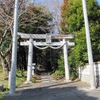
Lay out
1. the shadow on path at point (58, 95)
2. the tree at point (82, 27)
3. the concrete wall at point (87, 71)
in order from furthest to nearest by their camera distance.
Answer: the tree at point (82, 27)
the concrete wall at point (87, 71)
the shadow on path at point (58, 95)

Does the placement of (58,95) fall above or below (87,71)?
below

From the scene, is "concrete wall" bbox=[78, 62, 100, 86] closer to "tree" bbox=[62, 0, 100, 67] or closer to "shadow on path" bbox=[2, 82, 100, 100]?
"tree" bbox=[62, 0, 100, 67]

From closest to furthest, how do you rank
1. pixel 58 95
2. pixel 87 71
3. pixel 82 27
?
pixel 58 95 < pixel 87 71 < pixel 82 27

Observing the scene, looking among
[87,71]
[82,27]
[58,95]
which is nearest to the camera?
[58,95]

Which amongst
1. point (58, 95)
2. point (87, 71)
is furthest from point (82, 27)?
point (58, 95)

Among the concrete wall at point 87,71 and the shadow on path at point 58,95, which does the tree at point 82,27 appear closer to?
the concrete wall at point 87,71

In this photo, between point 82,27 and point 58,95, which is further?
point 82,27

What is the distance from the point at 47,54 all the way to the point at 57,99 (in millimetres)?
26004

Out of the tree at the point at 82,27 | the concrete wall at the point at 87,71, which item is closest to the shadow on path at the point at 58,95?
the concrete wall at the point at 87,71

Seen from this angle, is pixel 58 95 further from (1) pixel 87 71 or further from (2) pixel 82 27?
(2) pixel 82 27

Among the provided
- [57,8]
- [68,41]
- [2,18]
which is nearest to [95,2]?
[68,41]

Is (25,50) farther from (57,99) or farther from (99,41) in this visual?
(57,99)

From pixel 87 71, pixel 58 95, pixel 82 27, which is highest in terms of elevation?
pixel 82 27

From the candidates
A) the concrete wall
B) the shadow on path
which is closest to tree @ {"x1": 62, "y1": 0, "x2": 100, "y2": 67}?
the concrete wall
